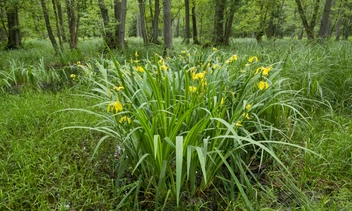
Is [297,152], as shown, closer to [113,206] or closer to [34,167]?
[113,206]

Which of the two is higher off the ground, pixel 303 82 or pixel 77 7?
pixel 77 7

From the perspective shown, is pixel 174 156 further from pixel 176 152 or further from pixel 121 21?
pixel 121 21

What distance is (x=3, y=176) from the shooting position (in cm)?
159

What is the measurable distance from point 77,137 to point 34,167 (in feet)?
1.56

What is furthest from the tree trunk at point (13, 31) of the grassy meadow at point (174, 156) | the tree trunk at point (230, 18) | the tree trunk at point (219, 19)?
the grassy meadow at point (174, 156)

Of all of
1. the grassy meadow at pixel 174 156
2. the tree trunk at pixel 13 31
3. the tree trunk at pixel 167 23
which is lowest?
the grassy meadow at pixel 174 156

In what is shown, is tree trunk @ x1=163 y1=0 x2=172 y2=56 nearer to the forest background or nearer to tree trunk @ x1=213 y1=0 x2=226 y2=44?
the forest background

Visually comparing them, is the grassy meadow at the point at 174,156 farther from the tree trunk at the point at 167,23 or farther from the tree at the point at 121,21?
the tree at the point at 121,21

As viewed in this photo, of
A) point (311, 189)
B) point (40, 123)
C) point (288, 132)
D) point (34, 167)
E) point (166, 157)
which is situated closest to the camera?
point (166, 157)

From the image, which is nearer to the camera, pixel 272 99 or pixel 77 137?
pixel 272 99

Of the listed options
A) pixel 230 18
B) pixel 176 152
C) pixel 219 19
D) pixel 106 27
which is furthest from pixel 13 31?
pixel 176 152

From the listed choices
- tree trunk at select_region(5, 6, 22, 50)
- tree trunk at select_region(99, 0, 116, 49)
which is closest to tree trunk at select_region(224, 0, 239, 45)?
tree trunk at select_region(99, 0, 116, 49)

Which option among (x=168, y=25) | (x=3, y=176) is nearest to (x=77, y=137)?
(x=3, y=176)

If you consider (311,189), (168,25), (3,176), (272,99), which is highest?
(168,25)
